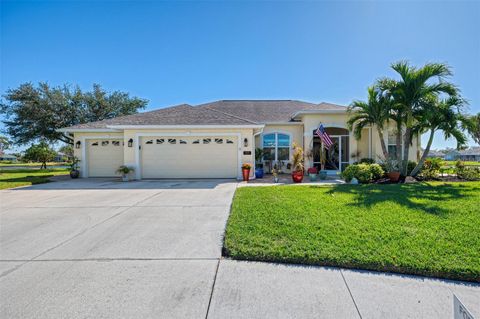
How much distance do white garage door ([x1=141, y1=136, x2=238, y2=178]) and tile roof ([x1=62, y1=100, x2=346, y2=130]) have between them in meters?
→ 1.01

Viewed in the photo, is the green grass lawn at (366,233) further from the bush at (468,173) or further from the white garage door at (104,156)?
the white garage door at (104,156)

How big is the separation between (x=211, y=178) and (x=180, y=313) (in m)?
10.7

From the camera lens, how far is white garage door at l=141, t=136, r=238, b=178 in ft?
42.6

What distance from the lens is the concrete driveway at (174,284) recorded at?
2.42 metres

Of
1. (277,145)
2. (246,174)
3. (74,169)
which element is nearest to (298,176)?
(246,174)

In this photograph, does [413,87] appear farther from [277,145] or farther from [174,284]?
[174,284]

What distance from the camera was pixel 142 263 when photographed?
134 inches

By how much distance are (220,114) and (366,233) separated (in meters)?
11.3

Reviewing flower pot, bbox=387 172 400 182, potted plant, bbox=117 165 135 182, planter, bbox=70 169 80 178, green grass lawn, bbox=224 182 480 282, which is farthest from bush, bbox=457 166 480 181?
planter, bbox=70 169 80 178

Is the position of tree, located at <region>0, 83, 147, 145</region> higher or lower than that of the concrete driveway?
higher

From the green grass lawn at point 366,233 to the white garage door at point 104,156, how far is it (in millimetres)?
11051

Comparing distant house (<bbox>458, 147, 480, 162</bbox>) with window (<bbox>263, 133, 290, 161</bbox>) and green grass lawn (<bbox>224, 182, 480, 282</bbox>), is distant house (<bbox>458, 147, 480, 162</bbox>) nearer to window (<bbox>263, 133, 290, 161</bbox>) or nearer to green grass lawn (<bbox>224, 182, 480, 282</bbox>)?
window (<bbox>263, 133, 290, 161</bbox>)

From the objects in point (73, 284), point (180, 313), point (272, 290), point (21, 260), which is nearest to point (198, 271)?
point (180, 313)

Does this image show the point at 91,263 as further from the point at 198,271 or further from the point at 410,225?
the point at 410,225
